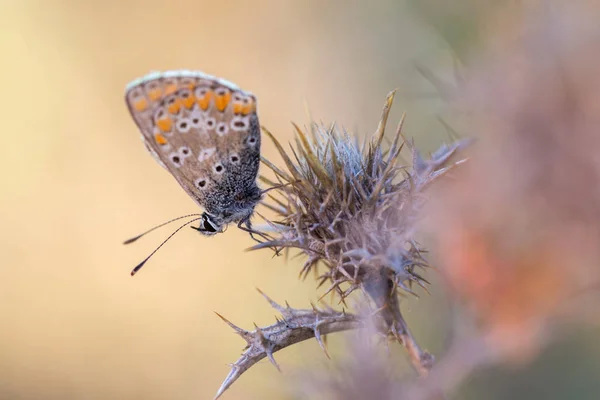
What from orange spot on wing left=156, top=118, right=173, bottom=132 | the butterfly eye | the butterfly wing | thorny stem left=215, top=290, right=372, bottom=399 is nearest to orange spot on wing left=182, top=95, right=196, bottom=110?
the butterfly wing

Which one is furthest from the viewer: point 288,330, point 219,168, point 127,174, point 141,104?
point 127,174

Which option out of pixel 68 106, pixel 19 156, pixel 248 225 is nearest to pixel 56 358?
pixel 19 156

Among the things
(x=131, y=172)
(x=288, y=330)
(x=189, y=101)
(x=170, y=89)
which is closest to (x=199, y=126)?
(x=189, y=101)

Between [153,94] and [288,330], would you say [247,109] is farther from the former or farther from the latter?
[288,330]

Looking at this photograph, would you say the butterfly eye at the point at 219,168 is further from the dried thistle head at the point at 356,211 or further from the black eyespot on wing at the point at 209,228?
the dried thistle head at the point at 356,211

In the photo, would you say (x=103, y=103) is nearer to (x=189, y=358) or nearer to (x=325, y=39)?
(x=325, y=39)

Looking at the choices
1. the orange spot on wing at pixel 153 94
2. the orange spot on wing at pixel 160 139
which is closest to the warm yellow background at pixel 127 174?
the orange spot on wing at pixel 160 139
